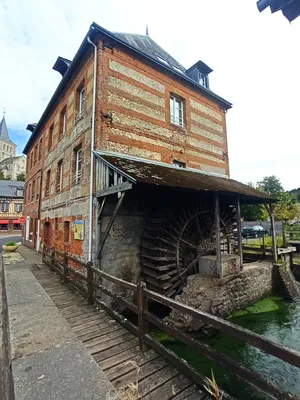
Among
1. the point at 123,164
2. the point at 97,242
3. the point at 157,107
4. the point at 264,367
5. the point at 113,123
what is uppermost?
the point at 157,107

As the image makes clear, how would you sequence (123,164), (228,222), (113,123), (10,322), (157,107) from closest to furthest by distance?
(10,322), (123,164), (113,123), (157,107), (228,222)

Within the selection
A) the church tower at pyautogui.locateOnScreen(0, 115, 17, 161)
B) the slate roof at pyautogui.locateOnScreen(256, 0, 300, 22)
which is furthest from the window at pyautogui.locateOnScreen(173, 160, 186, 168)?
the church tower at pyautogui.locateOnScreen(0, 115, 17, 161)

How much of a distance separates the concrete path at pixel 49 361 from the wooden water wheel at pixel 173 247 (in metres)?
3.57

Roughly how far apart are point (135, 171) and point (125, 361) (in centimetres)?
415

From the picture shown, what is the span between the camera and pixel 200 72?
11.6m

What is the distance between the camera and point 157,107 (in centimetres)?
873

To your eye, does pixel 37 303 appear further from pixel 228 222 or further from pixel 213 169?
pixel 213 169

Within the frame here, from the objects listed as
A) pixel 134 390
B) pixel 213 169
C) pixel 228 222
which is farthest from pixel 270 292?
pixel 134 390

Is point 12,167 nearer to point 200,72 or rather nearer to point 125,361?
point 200,72

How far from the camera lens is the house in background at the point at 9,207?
112ft

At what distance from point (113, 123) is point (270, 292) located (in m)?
9.15

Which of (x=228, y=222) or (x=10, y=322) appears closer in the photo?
(x=10, y=322)

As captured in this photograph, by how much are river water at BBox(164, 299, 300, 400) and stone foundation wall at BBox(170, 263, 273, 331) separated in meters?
0.46

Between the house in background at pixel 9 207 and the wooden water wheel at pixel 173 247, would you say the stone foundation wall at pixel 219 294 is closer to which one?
the wooden water wheel at pixel 173 247
